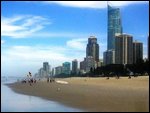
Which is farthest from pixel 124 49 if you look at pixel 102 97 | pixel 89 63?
pixel 102 97

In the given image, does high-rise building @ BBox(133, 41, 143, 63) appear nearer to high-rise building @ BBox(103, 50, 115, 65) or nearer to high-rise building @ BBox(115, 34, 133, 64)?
high-rise building @ BBox(115, 34, 133, 64)

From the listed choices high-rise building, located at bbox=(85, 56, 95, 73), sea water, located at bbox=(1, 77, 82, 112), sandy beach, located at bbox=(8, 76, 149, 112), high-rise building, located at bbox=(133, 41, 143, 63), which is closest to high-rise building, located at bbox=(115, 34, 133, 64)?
high-rise building, located at bbox=(133, 41, 143, 63)

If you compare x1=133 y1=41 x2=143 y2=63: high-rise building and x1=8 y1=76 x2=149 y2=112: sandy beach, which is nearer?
x1=8 y1=76 x2=149 y2=112: sandy beach

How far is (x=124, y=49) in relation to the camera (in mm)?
154250

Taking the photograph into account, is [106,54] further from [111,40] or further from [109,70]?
[109,70]

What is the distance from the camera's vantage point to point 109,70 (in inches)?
4574

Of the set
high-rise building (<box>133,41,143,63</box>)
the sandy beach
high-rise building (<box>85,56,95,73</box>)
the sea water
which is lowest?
the sea water

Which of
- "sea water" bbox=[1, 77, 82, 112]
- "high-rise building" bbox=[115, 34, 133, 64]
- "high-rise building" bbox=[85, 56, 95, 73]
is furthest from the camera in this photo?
"high-rise building" bbox=[85, 56, 95, 73]

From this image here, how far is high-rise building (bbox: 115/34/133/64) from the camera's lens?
5719 inches

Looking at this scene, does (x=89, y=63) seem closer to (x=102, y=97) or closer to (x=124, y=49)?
(x=124, y=49)

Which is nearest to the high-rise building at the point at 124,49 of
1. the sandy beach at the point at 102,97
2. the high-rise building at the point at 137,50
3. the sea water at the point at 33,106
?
the high-rise building at the point at 137,50

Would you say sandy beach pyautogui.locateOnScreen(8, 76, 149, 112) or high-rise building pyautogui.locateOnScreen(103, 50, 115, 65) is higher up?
high-rise building pyautogui.locateOnScreen(103, 50, 115, 65)

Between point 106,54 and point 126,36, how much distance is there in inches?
633

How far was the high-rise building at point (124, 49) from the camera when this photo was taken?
14525 cm
